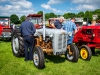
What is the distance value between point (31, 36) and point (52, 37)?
967 millimetres

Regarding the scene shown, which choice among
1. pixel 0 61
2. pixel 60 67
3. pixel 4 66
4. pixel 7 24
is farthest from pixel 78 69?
pixel 7 24

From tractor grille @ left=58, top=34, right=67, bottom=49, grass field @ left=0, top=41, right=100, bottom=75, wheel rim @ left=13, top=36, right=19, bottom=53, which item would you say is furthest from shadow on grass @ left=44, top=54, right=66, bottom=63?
wheel rim @ left=13, top=36, right=19, bottom=53

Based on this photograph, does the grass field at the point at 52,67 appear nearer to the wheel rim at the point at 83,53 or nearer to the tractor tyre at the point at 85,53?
the tractor tyre at the point at 85,53

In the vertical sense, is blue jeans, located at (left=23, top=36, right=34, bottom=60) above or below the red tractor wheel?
above

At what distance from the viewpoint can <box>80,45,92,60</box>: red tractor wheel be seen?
24.8ft

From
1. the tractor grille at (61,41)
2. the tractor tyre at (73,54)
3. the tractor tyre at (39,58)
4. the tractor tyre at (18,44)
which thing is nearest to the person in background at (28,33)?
the tractor tyre at (18,44)

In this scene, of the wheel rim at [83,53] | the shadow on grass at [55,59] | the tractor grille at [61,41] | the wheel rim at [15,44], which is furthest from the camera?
the wheel rim at [15,44]

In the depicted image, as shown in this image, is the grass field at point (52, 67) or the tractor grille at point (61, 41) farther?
the tractor grille at point (61, 41)

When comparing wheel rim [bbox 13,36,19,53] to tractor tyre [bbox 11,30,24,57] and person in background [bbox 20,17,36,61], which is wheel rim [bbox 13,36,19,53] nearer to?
tractor tyre [bbox 11,30,24,57]

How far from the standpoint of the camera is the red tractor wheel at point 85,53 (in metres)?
7.56

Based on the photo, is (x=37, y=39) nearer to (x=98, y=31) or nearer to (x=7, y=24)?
(x=98, y=31)

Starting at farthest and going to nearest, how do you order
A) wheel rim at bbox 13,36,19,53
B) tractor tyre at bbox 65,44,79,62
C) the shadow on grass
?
1. wheel rim at bbox 13,36,19,53
2. the shadow on grass
3. tractor tyre at bbox 65,44,79,62

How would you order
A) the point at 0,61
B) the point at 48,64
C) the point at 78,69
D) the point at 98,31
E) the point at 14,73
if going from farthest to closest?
1. the point at 98,31
2. the point at 0,61
3. the point at 48,64
4. the point at 78,69
5. the point at 14,73

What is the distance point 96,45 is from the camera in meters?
8.36
